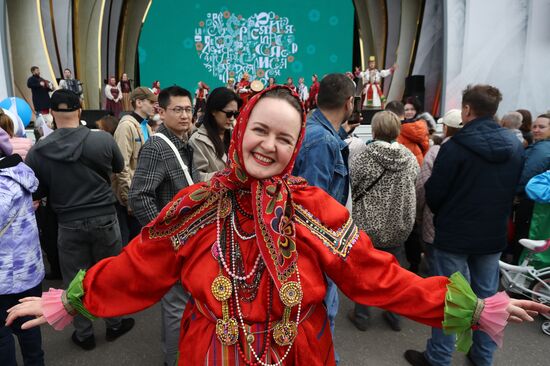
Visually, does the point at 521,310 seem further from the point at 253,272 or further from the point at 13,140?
the point at 13,140

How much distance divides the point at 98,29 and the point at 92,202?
50.0 feet

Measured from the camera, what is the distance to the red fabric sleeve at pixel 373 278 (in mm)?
1196

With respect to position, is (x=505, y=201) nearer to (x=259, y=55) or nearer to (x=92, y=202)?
(x=92, y=202)

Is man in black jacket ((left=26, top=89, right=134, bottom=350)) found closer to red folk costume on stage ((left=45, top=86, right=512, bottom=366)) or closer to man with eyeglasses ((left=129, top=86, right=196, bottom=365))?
man with eyeglasses ((left=129, top=86, right=196, bottom=365))

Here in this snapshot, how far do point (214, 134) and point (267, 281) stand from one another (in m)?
1.55

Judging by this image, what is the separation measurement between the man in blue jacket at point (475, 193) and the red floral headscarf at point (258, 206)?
146cm

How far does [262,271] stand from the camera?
118cm

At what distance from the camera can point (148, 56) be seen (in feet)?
58.2

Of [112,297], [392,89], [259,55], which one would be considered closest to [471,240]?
[112,297]

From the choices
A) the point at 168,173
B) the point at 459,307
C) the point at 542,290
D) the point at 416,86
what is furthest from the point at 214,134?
the point at 416,86

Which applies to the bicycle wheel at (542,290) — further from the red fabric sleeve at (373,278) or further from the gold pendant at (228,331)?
the gold pendant at (228,331)

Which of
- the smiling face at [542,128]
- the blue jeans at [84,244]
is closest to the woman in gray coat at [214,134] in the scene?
the blue jeans at [84,244]

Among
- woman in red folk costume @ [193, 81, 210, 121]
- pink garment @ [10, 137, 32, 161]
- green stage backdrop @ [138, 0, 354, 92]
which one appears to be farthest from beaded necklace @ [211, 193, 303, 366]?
green stage backdrop @ [138, 0, 354, 92]

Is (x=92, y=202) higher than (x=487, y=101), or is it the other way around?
(x=487, y=101)
